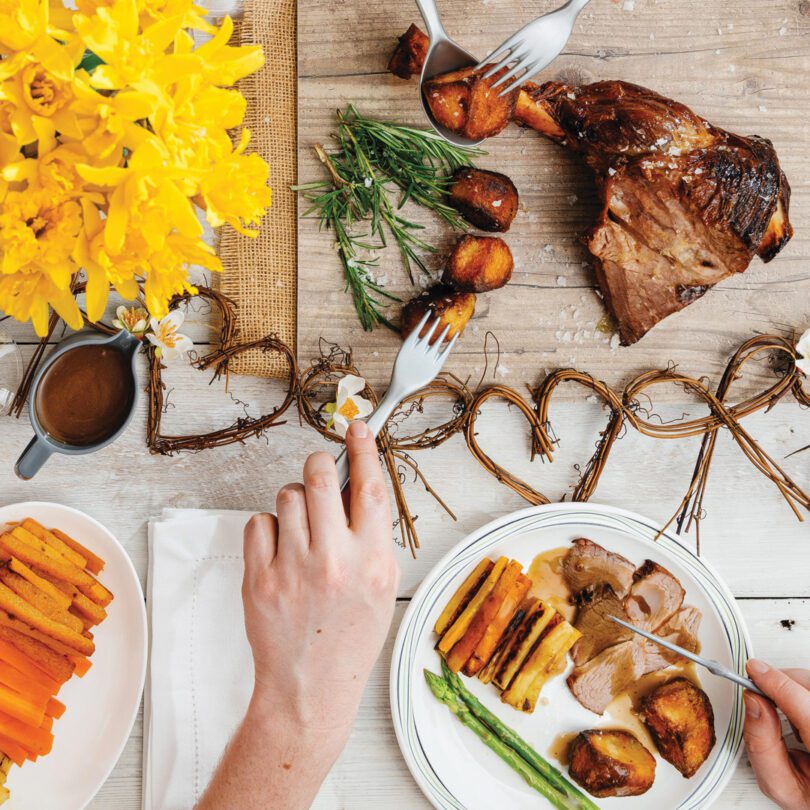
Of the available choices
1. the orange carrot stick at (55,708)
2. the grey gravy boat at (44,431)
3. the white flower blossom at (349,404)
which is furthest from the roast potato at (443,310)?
the orange carrot stick at (55,708)

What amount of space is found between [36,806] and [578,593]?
1.03m

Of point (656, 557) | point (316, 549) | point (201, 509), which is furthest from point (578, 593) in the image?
point (201, 509)

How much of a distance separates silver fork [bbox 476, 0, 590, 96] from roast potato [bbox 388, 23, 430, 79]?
0.10m

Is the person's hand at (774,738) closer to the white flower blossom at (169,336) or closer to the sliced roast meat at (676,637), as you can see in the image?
the sliced roast meat at (676,637)

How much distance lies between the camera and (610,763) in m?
1.31

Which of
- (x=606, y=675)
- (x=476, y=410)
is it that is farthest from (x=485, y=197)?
(x=606, y=675)

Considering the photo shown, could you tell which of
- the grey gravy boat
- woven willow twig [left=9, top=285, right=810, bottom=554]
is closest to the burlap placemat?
woven willow twig [left=9, top=285, right=810, bottom=554]

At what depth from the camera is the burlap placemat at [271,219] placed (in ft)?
4.10

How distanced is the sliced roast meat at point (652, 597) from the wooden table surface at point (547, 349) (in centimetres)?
10

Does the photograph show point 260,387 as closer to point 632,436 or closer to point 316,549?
point 316,549

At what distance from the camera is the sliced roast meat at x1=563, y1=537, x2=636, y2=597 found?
1.33 meters

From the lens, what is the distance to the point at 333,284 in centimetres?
127

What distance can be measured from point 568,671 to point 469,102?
1.01m

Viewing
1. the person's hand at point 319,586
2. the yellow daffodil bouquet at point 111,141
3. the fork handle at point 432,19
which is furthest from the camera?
the fork handle at point 432,19
